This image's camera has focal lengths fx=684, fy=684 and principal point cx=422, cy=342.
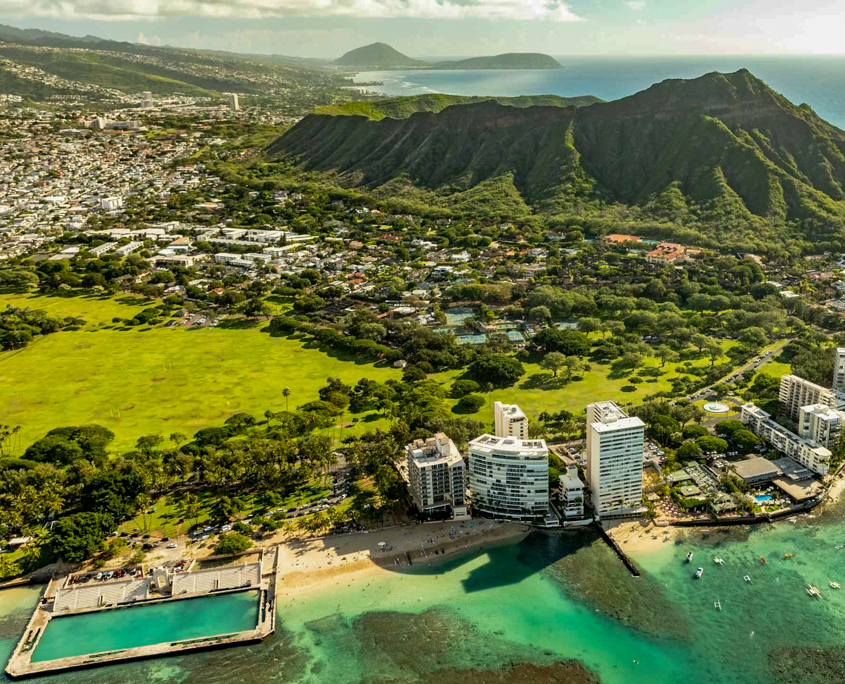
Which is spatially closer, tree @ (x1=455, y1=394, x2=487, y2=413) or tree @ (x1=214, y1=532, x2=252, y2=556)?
tree @ (x1=214, y1=532, x2=252, y2=556)

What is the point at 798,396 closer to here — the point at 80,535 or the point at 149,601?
the point at 149,601

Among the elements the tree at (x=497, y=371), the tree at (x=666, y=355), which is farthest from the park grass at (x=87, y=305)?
the tree at (x=666, y=355)

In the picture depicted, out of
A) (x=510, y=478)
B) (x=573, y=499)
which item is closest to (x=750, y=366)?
(x=573, y=499)

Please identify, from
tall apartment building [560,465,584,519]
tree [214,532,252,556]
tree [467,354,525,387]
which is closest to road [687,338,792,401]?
tree [467,354,525,387]

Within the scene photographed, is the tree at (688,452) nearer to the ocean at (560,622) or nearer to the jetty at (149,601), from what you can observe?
the ocean at (560,622)

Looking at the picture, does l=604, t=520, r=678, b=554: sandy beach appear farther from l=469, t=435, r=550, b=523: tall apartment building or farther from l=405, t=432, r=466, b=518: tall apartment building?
l=405, t=432, r=466, b=518: tall apartment building

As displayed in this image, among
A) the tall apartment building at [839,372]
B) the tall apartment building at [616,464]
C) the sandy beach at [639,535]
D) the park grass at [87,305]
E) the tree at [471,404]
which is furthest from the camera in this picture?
the park grass at [87,305]
